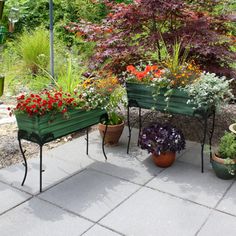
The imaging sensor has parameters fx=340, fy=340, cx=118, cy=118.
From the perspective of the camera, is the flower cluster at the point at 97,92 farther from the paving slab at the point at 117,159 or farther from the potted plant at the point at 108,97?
the paving slab at the point at 117,159

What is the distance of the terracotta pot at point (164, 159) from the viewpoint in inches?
120

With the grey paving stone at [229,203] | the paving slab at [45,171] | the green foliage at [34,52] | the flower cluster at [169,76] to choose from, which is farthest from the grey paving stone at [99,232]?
the green foliage at [34,52]

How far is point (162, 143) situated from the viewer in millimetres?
2967

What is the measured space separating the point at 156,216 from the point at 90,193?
1.89 ft

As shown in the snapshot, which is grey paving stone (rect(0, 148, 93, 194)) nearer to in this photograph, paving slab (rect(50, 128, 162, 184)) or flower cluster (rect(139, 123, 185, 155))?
paving slab (rect(50, 128, 162, 184))

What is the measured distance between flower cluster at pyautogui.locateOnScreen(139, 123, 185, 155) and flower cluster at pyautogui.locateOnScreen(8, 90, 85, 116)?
0.71 metres

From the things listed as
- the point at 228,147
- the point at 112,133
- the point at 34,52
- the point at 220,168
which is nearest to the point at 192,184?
the point at 220,168

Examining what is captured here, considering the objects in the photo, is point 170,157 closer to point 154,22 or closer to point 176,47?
point 176,47

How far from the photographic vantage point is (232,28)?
3.85 metres

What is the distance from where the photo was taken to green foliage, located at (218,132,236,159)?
2777mm

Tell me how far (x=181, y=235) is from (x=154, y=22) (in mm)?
2345

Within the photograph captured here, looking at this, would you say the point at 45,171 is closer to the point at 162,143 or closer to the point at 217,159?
the point at 162,143

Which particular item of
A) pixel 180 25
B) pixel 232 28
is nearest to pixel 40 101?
pixel 180 25

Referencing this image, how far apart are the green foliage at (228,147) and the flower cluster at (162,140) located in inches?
14.1
